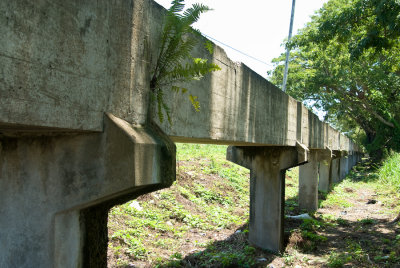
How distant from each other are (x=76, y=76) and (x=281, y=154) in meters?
6.79

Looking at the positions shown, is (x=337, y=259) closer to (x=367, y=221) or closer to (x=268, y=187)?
(x=268, y=187)

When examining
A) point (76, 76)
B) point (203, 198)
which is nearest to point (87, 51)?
point (76, 76)

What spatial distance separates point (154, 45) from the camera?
3.01 m

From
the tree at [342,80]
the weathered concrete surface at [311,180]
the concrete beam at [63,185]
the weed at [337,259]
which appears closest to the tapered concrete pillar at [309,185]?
the weathered concrete surface at [311,180]

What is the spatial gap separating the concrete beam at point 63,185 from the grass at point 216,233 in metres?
3.97

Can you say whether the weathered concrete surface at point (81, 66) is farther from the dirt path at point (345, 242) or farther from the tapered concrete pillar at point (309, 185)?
the tapered concrete pillar at point (309, 185)

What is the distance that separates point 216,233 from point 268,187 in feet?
5.86

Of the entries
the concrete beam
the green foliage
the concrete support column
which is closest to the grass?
the concrete support column

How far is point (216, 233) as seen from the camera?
9055 millimetres

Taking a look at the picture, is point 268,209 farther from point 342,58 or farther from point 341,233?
point 342,58

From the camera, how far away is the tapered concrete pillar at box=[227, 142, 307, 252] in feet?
27.2

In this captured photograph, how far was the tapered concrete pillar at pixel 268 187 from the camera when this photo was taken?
830cm

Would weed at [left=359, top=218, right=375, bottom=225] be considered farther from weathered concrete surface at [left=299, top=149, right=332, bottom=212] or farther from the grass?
weathered concrete surface at [left=299, top=149, right=332, bottom=212]

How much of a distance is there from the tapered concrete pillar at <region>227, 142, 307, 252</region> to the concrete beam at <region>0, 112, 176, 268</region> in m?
6.19
